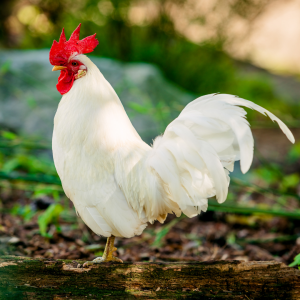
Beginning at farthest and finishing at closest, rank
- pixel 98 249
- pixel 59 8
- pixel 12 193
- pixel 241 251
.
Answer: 1. pixel 59 8
2. pixel 12 193
3. pixel 241 251
4. pixel 98 249

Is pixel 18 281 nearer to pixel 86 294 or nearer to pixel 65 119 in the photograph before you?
pixel 86 294

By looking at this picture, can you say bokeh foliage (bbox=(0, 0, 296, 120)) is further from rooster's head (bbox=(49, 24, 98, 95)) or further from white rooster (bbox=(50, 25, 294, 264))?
white rooster (bbox=(50, 25, 294, 264))

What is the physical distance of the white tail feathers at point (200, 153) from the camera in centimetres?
178

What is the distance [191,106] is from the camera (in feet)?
→ 6.56

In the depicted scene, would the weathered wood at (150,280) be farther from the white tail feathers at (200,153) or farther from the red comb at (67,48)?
the red comb at (67,48)

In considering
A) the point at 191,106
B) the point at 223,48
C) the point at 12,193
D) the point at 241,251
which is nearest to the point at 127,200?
the point at 191,106

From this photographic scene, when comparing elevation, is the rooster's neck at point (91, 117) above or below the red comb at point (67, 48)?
below

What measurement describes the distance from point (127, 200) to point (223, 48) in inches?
353

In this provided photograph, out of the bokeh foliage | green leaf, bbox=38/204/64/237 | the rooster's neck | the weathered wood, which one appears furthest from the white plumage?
the bokeh foliage

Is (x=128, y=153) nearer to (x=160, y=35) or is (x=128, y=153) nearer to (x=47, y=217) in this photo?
(x=47, y=217)

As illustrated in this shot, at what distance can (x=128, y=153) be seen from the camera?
2.04 metres

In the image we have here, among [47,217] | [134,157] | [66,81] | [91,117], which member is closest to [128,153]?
[134,157]

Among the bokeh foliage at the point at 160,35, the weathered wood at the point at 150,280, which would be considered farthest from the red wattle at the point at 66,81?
the bokeh foliage at the point at 160,35

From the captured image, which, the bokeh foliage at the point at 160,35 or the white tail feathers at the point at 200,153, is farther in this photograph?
the bokeh foliage at the point at 160,35
